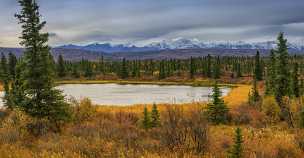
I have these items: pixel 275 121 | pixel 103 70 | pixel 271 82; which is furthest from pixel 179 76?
pixel 275 121

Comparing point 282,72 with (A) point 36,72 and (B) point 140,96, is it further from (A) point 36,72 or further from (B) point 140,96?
(B) point 140,96

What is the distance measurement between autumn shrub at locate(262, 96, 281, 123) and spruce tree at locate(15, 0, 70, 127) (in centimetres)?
1626

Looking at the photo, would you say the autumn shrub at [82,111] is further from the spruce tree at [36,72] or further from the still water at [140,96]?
the still water at [140,96]

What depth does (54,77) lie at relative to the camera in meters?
21.7

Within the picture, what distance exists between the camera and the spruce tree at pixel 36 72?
799 inches

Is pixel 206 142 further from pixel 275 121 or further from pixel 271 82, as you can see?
pixel 271 82

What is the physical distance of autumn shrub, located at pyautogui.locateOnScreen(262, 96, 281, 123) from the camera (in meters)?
28.3

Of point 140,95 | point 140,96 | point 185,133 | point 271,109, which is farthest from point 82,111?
point 140,95

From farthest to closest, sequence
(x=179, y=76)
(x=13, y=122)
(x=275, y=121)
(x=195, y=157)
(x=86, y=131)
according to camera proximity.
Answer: (x=179, y=76)
(x=275, y=121)
(x=13, y=122)
(x=86, y=131)
(x=195, y=157)

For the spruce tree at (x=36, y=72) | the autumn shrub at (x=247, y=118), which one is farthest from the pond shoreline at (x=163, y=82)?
the spruce tree at (x=36, y=72)

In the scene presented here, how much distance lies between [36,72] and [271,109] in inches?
736

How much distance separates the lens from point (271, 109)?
97.1 ft

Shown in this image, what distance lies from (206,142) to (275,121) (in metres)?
18.1

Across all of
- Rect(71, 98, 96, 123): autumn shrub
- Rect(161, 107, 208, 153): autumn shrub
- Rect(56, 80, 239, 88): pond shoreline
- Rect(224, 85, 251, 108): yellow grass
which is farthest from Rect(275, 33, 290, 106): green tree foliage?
Rect(56, 80, 239, 88): pond shoreline
